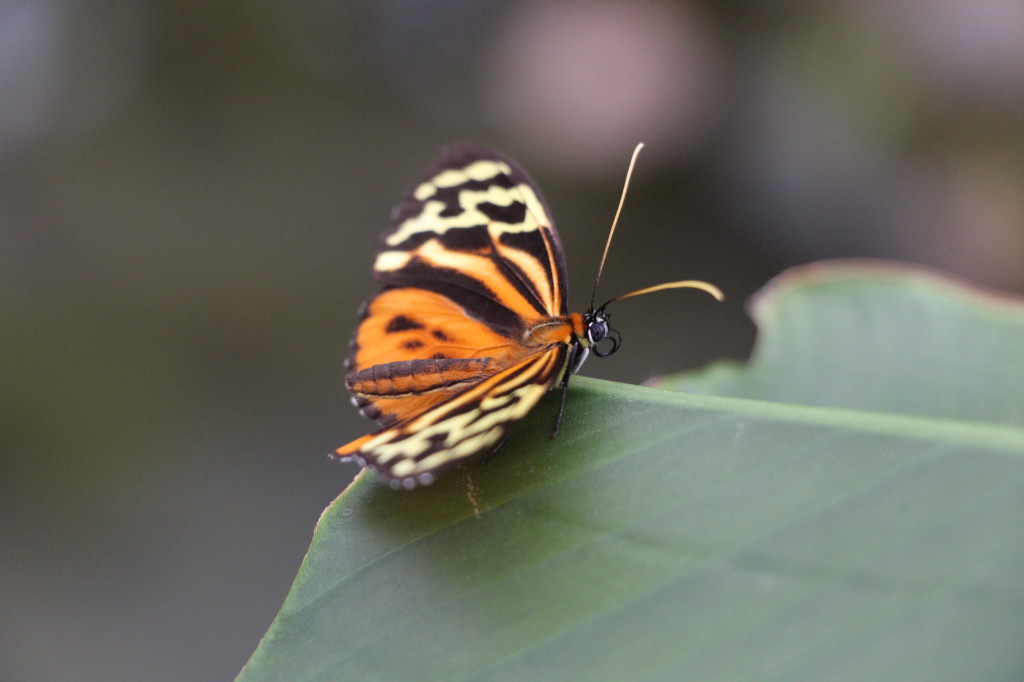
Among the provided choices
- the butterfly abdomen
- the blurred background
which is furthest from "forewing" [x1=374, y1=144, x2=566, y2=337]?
the blurred background

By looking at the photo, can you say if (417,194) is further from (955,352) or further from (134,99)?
(134,99)

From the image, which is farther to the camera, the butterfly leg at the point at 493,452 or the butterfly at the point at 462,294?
the butterfly at the point at 462,294

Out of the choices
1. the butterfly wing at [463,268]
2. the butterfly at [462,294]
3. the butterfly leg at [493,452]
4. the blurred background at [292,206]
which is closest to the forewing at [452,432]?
the butterfly leg at [493,452]

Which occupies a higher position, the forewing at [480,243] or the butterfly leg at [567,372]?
the forewing at [480,243]

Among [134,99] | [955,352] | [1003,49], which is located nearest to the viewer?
[955,352]

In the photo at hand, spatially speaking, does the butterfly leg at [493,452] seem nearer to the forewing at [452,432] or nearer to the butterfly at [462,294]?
the forewing at [452,432]

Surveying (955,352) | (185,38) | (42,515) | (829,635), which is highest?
(185,38)

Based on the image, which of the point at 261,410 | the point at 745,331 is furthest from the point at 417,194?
the point at 745,331

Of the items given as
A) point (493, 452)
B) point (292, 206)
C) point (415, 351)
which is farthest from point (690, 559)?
point (292, 206)
